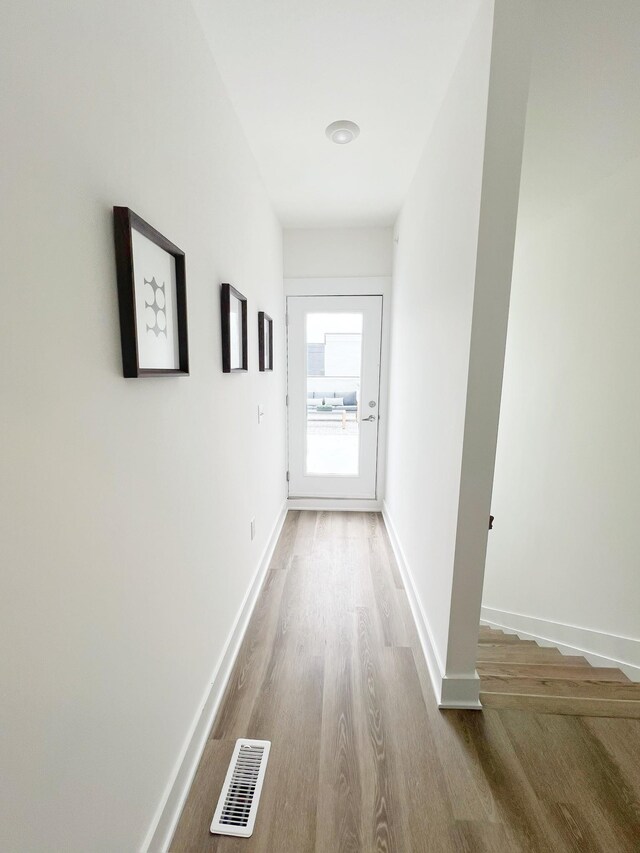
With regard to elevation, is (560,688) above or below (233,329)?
below

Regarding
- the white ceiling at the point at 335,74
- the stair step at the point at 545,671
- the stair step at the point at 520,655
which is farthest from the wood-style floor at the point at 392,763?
the white ceiling at the point at 335,74

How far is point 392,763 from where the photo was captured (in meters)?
1.36

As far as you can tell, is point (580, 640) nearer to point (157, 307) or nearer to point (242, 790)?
point (242, 790)

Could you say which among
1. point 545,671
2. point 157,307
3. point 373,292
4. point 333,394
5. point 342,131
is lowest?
point 545,671

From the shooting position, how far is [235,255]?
1913 mm

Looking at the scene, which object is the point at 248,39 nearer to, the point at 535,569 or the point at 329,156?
the point at 329,156

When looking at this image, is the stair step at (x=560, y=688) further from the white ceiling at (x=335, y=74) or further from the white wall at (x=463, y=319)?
the white ceiling at (x=335, y=74)

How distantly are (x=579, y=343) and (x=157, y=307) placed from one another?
8.47 ft

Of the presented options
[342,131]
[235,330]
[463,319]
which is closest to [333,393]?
[235,330]

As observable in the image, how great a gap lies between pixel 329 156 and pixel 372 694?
2788 millimetres

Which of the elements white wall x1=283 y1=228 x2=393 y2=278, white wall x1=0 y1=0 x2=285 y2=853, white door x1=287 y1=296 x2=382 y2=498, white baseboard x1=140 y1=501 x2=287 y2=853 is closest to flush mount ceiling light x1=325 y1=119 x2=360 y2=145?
white wall x1=0 y1=0 x2=285 y2=853

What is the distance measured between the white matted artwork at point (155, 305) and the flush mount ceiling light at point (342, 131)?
1.40 m

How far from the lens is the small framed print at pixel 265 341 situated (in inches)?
97.4

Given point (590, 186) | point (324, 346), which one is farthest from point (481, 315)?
point (324, 346)
